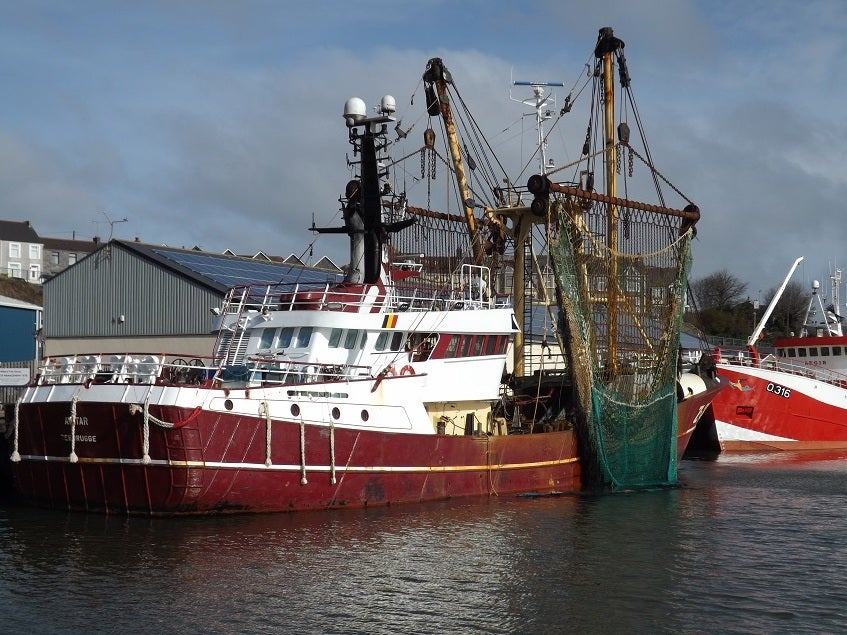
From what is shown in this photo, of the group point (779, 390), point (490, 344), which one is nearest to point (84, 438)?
point (490, 344)

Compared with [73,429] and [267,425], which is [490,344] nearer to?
[267,425]

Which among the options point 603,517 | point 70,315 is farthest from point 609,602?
point 70,315

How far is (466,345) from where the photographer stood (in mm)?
26156

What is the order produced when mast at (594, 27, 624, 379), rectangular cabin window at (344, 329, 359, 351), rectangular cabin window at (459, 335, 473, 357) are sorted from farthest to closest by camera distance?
1. mast at (594, 27, 624, 379)
2. rectangular cabin window at (459, 335, 473, 357)
3. rectangular cabin window at (344, 329, 359, 351)

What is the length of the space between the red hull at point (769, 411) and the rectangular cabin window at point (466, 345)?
1954cm

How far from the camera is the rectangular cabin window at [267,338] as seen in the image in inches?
998

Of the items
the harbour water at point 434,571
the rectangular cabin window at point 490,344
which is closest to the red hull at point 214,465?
the harbour water at point 434,571

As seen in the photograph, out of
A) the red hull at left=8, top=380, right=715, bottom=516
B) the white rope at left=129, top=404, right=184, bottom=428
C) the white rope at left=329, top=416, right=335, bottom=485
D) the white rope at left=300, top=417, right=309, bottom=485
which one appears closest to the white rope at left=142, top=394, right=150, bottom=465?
the white rope at left=129, top=404, right=184, bottom=428

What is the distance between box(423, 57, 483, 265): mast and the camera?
3288cm

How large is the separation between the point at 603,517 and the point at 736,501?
496 cm

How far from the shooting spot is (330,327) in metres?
24.6

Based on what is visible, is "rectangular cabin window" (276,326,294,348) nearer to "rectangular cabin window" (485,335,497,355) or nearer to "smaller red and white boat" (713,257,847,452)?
"rectangular cabin window" (485,335,497,355)

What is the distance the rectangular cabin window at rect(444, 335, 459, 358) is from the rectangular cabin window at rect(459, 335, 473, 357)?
0.72 ft

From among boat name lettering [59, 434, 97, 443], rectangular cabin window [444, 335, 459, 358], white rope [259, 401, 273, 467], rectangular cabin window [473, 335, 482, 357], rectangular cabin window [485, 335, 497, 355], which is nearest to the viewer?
boat name lettering [59, 434, 97, 443]
